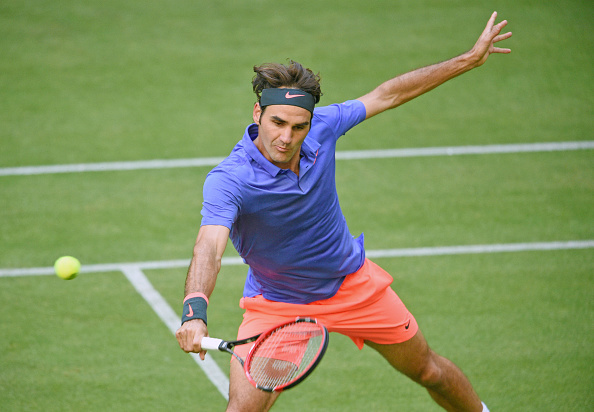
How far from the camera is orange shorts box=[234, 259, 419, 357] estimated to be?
481 centimetres

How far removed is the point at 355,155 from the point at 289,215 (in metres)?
5.55

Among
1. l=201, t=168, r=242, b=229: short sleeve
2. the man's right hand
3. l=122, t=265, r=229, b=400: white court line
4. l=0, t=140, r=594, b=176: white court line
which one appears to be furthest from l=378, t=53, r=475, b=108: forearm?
l=0, t=140, r=594, b=176: white court line

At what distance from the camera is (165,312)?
7.07m

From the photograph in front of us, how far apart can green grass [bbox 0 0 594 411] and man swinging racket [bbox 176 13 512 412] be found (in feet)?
3.84

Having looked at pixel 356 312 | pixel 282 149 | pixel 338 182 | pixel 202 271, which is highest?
pixel 282 149

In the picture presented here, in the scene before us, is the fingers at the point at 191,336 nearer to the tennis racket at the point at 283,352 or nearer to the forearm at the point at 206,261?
the forearm at the point at 206,261

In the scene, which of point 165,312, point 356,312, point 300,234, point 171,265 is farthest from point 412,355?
point 171,265

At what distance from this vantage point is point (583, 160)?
32.0ft

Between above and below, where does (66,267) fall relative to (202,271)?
below

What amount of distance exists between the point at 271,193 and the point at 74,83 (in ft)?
26.1

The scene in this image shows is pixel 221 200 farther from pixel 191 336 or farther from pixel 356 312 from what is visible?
pixel 356 312

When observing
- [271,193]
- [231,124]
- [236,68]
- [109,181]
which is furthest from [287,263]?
[236,68]

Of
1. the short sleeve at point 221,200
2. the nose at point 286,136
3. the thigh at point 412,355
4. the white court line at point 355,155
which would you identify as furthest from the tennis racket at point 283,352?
the white court line at point 355,155

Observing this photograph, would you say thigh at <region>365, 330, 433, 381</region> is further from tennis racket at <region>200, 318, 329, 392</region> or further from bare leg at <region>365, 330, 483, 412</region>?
tennis racket at <region>200, 318, 329, 392</region>
